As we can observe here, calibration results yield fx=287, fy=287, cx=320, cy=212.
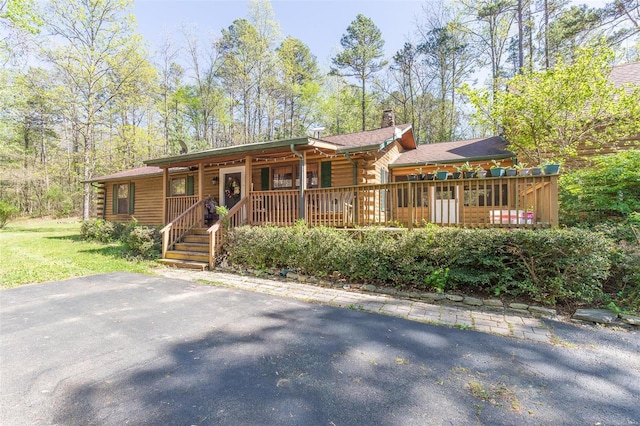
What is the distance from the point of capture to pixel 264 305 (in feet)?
14.9

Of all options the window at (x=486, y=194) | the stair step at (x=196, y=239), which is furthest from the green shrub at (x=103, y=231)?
the window at (x=486, y=194)

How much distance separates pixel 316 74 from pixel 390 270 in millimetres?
24200

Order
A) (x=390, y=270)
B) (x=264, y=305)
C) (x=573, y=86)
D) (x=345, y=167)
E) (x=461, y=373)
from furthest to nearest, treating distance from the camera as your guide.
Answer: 1. (x=345, y=167)
2. (x=573, y=86)
3. (x=390, y=270)
4. (x=264, y=305)
5. (x=461, y=373)

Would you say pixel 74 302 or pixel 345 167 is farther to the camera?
pixel 345 167

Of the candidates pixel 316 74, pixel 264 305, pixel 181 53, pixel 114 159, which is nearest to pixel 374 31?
pixel 316 74

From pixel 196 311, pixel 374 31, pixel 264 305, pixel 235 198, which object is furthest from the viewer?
pixel 374 31

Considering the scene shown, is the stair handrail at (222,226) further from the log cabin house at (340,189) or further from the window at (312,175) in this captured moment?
the window at (312,175)

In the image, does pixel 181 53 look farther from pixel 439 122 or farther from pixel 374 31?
pixel 439 122

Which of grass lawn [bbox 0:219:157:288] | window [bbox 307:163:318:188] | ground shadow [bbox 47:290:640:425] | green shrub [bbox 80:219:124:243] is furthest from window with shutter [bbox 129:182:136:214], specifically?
ground shadow [bbox 47:290:640:425]

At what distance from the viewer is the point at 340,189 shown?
22.8ft

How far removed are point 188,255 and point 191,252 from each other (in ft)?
0.40

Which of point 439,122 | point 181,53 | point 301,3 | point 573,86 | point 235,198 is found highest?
point 181,53

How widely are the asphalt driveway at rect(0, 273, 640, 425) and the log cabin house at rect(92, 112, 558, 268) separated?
2.60m

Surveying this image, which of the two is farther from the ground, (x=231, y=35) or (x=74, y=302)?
(x=231, y=35)
